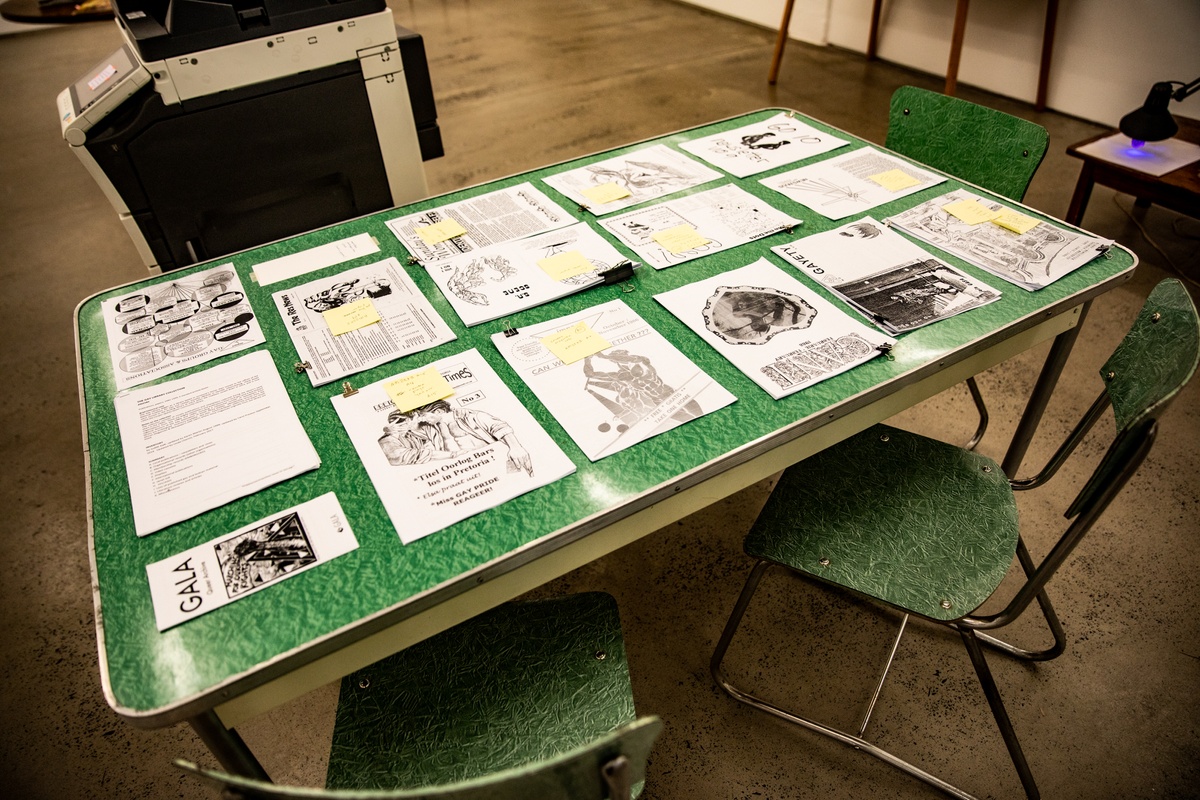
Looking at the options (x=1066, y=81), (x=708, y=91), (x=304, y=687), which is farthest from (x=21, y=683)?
(x=1066, y=81)

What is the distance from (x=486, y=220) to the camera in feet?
5.24

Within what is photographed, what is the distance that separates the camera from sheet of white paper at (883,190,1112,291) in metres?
1.38

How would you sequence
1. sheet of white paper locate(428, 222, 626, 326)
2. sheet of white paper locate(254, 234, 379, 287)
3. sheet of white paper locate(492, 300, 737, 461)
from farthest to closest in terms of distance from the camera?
sheet of white paper locate(254, 234, 379, 287) → sheet of white paper locate(428, 222, 626, 326) → sheet of white paper locate(492, 300, 737, 461)

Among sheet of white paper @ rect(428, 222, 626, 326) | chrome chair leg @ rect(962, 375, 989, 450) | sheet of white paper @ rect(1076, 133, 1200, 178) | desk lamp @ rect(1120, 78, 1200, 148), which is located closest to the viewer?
sheet of white paper @ rect(428, 222, 626, 326)

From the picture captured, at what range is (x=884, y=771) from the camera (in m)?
1.43

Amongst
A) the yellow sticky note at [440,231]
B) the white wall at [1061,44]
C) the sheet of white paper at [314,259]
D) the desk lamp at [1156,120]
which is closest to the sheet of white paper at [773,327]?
the yellow sticky note at [440,231]

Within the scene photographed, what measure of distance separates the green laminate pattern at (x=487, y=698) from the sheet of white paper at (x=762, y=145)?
3.79ft

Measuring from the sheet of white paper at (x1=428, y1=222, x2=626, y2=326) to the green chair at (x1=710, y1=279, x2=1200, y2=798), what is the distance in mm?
565

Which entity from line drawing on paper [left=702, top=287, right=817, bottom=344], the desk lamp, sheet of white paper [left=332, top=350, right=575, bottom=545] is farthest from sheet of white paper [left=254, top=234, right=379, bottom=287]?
the desk lamp

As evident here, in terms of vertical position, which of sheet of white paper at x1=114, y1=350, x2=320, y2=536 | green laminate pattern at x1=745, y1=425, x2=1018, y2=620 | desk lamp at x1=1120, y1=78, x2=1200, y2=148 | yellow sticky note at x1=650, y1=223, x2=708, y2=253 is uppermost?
yellow sticky note at x1=650, y1=223, x2=708, y2=253

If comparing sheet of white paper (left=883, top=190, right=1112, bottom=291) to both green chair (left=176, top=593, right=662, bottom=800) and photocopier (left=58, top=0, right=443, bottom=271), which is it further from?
photocopier (left=58, top=0, right=443, bottom=271)

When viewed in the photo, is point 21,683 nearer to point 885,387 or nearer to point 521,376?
point 521,376

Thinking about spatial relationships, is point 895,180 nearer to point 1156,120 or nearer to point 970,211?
point 970,211

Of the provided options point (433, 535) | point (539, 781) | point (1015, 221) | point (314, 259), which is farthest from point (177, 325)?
point (1015, 221)
